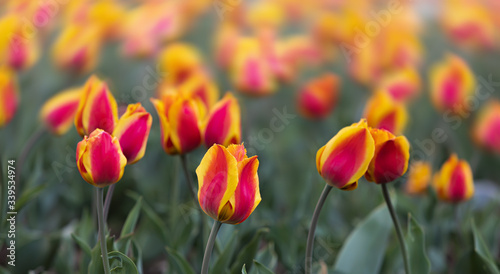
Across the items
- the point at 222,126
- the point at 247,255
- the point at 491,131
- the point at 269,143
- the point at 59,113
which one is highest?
the point at 222,126

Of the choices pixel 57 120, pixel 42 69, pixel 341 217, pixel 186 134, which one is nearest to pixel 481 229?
pixel 341 217

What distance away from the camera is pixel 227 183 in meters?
0.59

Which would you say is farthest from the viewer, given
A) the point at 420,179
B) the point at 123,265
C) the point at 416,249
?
the point at 420,179

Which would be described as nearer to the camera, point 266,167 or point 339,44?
point 266,167

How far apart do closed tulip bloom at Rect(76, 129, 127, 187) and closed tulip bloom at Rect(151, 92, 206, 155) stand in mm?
142

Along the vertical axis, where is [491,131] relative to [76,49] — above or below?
below

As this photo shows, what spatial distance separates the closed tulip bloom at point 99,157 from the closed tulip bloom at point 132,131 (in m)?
0.06

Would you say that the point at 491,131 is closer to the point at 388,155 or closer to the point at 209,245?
the point at 388,155

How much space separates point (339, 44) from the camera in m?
2.19

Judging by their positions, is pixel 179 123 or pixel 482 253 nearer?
pixel 179 123

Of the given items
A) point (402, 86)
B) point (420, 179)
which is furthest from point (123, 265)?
point (402, 86)

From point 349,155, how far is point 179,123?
25cm

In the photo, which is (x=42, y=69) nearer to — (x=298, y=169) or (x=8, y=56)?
(x=8, y=56)

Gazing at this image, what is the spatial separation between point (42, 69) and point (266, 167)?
3.40 ft
